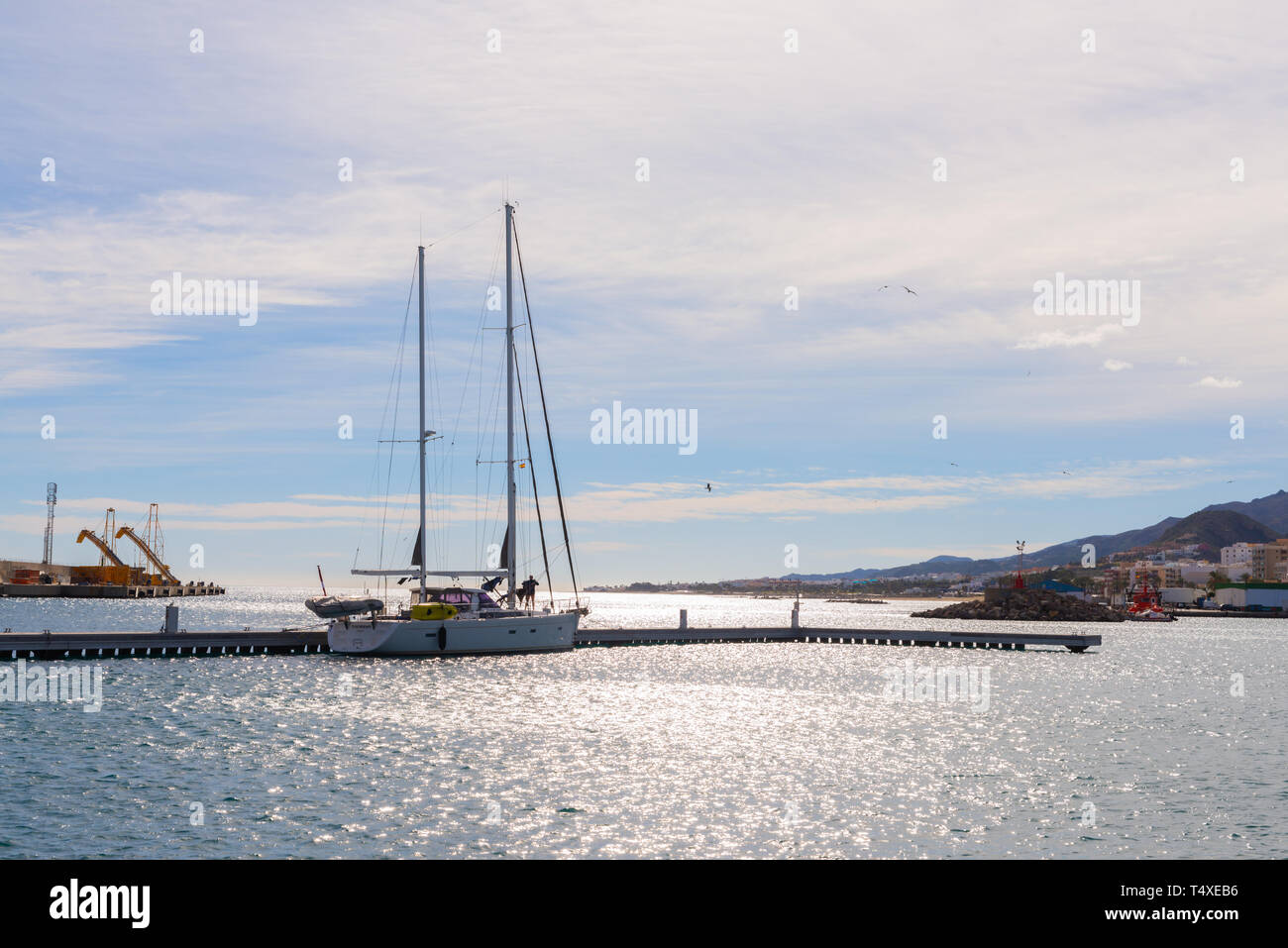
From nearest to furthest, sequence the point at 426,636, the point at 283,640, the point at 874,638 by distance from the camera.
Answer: the point at 426,636 → the point at 283,640 → the point at 874,638

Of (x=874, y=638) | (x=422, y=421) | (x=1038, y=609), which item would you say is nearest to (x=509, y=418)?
(x=422, y=421)

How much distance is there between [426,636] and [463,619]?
2.48 meters

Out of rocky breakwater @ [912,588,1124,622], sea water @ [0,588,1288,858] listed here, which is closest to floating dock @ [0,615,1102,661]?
sea water @ [0,588,1288,858]

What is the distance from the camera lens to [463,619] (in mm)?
66375

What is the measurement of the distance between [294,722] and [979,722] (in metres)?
27.1

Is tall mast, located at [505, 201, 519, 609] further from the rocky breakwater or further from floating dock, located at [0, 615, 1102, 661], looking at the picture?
the rocky breakwater

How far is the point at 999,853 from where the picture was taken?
21.4 metres

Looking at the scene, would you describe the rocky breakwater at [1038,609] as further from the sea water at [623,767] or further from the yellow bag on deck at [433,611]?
the yellow bag on deck at [433,611]

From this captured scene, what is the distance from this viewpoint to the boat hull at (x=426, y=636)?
65.7 meters

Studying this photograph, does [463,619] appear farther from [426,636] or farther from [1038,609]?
[1038,609]

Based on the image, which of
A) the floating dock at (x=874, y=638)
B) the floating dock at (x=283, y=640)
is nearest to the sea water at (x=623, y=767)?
the floating dock at (x=283, y=640)
